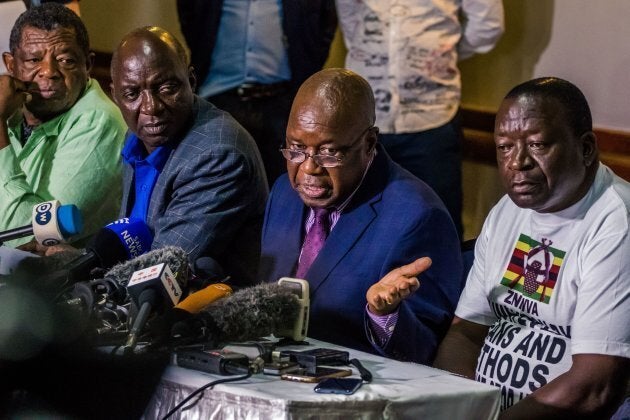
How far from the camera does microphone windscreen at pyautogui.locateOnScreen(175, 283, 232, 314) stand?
2.53m

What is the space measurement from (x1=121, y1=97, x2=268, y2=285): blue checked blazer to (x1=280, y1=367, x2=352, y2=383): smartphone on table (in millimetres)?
1151

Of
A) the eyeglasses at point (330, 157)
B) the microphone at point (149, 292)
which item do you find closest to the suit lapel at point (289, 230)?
the eyeglasses at point (330, 157)

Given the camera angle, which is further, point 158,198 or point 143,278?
point 158,198

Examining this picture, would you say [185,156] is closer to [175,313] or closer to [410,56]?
[175,313]

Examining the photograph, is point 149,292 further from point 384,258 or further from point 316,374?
point 384,258

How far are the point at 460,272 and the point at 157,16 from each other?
3723 mm

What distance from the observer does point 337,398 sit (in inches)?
84.6

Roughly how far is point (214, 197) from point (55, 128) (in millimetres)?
876

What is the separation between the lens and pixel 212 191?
352 cm

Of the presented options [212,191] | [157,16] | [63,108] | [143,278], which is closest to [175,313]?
[143,278]

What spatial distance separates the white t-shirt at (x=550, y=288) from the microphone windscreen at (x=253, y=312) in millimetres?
604

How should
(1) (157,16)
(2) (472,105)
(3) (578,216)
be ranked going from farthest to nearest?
1. (1) (157,16)
2. (2) (472,105)
3. (3) (578,216)

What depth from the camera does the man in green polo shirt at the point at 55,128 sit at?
397 cm

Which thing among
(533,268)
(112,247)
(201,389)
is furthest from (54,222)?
(533,268)
